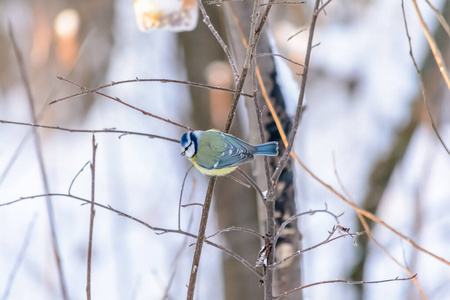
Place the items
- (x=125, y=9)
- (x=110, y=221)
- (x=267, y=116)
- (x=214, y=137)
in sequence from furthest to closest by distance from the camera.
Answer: (x=125, y=9)
(x=110, y=221)
(x=267, y=116)
(x=214, y=137)

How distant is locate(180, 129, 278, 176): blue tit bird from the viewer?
1325 millimetres

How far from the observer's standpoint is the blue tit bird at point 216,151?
1325 mm

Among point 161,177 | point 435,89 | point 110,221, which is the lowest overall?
point 435,89

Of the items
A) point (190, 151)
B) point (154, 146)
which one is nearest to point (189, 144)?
point (190, 151)

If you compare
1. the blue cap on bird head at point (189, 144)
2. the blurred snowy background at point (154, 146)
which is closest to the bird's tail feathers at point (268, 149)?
the blue cap on bird head at point (189, 144)

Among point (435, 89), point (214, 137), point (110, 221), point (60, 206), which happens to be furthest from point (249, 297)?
point (60, 206)

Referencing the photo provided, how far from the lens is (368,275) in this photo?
160 inches

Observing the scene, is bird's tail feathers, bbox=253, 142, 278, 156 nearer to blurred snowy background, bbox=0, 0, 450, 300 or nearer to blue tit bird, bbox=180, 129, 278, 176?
blue tit bird, bbox=180, 129, 278, 176

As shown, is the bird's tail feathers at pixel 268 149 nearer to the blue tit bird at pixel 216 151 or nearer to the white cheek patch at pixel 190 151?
the blue tit bird at pixel 216 151

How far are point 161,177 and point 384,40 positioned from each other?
2993 millimetres

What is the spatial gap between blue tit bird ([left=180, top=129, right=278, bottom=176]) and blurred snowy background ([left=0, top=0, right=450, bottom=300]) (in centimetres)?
270

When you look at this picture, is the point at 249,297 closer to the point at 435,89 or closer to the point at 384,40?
the point at 435,89

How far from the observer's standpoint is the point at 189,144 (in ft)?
4.38

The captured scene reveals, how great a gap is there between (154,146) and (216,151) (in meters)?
4.63
